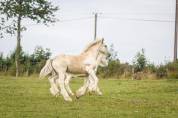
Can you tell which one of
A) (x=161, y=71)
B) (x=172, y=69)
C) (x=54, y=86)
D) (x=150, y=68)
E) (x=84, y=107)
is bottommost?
(x=84, y=107)

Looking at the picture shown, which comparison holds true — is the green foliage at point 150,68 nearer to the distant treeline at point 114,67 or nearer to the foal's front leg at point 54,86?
the distant treeline at point 114,67

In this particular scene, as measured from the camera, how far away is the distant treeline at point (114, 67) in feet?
180

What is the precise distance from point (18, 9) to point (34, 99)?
38.5 m

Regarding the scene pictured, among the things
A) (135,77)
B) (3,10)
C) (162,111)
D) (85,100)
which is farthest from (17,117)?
(3,10)

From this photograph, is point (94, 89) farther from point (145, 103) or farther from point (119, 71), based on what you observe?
point (119, 71)

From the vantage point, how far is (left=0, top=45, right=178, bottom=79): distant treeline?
54787 millimetres

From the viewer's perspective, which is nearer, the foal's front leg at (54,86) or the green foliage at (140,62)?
the foal's front leg at (54,86)

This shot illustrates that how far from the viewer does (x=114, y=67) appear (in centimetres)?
5741

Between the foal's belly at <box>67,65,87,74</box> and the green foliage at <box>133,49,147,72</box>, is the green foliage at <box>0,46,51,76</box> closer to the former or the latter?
the green foliage at <box>133,49,147,72</box>

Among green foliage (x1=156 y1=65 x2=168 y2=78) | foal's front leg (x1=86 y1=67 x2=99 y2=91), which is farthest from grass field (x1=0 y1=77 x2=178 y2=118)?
green foliage (x1=156 y1=65 x2=168 y2=78)

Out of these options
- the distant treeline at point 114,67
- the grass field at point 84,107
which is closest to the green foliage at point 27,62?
the distant treeline at point 114,67

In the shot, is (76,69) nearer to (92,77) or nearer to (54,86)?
(92,77)

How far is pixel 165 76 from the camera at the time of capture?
180ft

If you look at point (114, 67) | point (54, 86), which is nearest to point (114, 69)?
point (114, 67)
